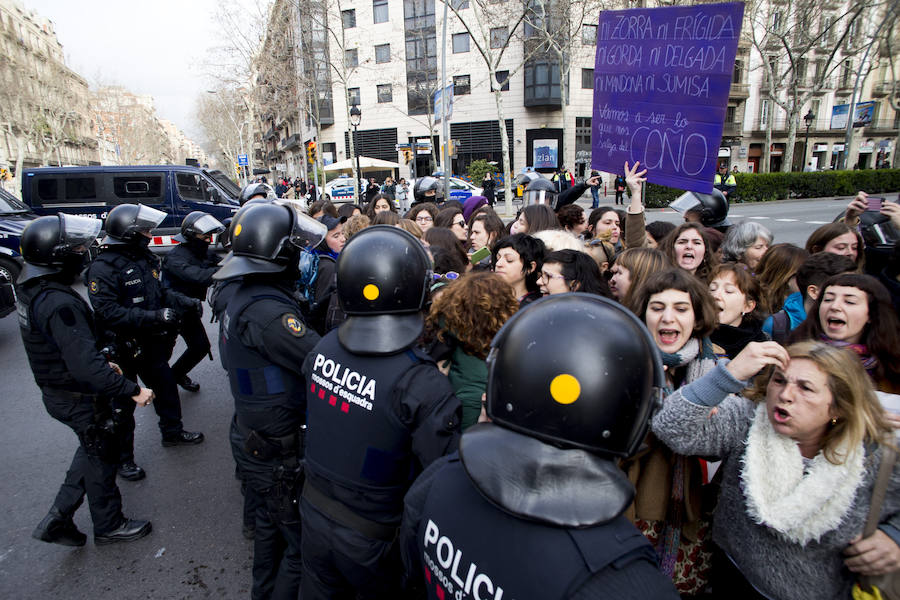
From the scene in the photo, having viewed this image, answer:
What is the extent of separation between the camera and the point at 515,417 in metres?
1.04

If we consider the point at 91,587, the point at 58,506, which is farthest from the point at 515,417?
the point at 58,506

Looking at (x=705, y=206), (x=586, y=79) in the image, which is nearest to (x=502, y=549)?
(x=705, y=206)

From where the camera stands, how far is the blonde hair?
1.52m

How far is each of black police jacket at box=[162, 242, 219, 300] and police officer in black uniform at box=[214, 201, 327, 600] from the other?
10.00ft

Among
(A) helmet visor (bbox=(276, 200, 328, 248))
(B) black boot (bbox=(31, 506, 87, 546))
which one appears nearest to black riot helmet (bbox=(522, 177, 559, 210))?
(A) helmet visor (bbox=(276, 200, 328, 248))

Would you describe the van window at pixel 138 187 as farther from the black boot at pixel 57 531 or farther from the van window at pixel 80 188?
the black boot at pixel 57 531

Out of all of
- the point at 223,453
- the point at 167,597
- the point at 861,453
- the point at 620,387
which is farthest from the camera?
the point at 223,453

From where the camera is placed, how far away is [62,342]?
280 cm

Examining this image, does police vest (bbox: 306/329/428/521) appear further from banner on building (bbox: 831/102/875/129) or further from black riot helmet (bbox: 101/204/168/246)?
banner on building (bbox: 831/102/875/129)

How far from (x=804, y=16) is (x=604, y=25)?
902 inches

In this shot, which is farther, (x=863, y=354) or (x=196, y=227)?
(x=196, y=227)

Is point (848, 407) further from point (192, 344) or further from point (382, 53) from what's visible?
point (382, 53)

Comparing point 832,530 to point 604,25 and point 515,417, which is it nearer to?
point 515,417

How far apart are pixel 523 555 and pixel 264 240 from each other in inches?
76.6
